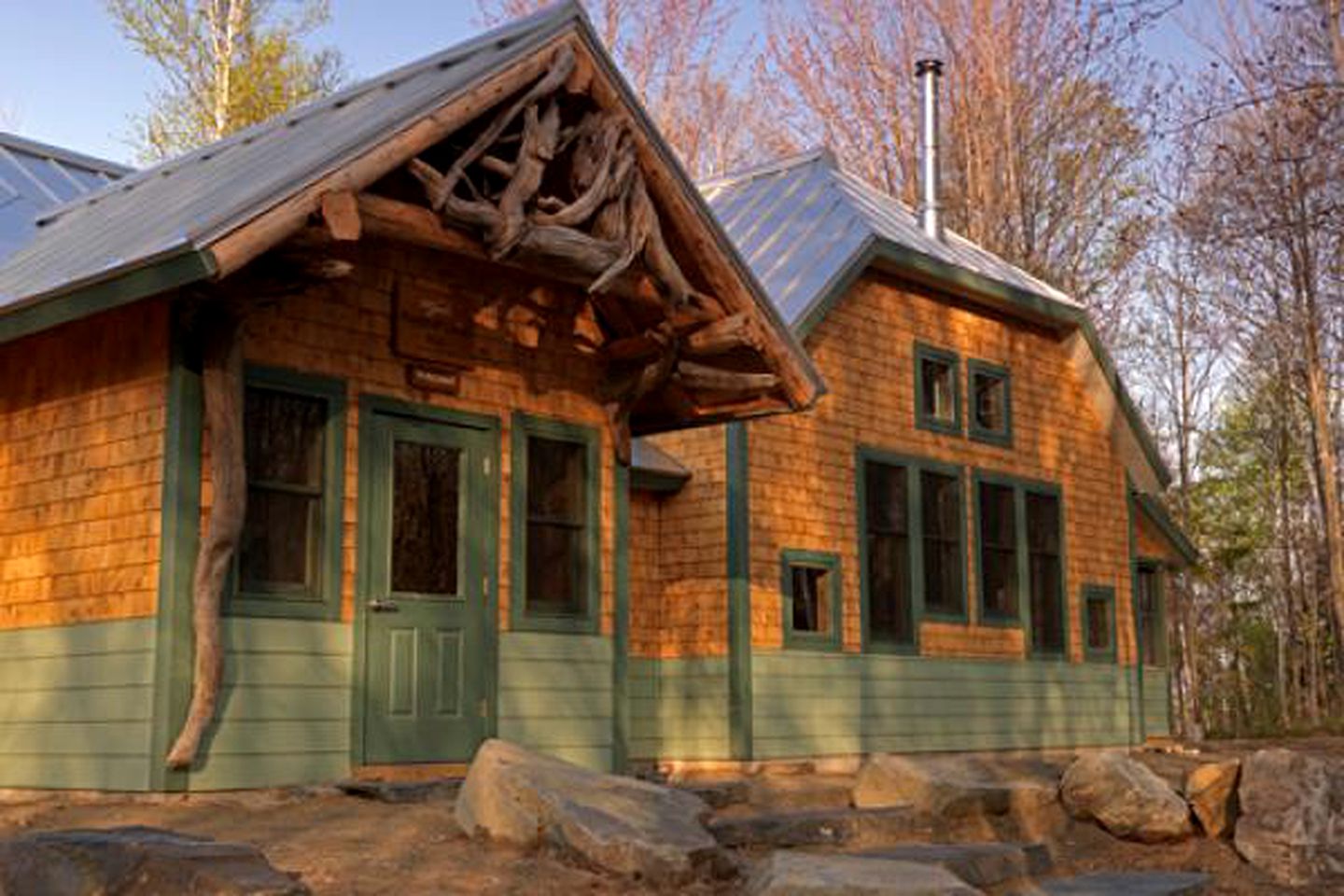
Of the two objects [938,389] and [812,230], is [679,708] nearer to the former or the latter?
[938,389]

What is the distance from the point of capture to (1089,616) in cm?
1852

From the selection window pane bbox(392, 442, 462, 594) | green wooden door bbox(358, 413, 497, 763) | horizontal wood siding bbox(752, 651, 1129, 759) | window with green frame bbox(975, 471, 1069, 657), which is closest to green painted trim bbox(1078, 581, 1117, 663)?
horizontal wood siding bbox(752, 651, 1129, 759)

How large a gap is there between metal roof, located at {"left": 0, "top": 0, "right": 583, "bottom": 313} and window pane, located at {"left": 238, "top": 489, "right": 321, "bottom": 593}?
5.64ft

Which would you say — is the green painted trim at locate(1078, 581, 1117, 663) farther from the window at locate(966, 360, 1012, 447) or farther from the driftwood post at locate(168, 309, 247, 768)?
the driftwood post at locate(168, 309, 247, 768)

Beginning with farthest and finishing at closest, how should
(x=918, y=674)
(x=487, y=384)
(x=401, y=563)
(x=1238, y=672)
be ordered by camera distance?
(x=1238, y=672), (x=918, y=674), (x=487, y=384), (x=401, y=563)

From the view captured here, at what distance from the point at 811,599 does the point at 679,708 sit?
1.65 m

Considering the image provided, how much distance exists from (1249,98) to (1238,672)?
27173mm

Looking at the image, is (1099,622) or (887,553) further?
(1099,622)

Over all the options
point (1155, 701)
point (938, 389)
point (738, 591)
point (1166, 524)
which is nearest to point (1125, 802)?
point (738, 591)

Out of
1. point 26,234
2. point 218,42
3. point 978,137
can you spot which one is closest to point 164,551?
point 26,234

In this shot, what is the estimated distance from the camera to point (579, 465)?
38.2 feet

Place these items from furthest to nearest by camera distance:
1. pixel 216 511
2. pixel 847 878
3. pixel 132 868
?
1. pixel 216 511
2. pixel 847 878
3. pixel 132 868

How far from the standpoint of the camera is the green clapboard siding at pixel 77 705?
8930mm

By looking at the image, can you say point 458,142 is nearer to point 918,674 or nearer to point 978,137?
point 918,674
